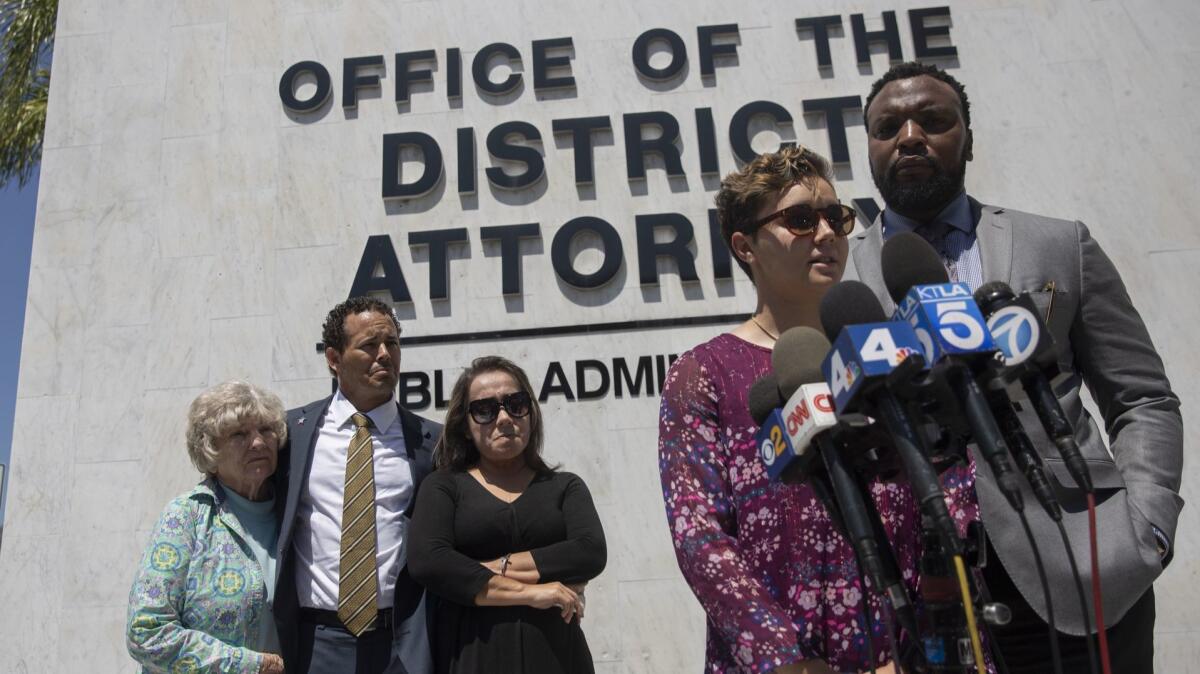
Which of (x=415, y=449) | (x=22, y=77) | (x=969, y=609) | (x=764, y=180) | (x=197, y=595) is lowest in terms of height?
(x=197, y=595)

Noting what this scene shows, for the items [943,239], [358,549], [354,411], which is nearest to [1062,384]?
[943,239]

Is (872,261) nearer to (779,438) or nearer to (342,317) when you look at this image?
(779,438)

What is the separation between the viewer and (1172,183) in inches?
217

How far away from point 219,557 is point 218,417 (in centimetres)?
46

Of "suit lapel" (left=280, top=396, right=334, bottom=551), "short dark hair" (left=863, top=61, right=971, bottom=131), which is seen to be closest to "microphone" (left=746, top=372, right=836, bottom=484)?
"short dark hair" (left=863, top=61, right=971, bottom=131)

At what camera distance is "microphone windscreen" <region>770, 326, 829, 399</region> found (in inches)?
56.7

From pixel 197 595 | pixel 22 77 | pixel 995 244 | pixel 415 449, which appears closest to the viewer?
pixel 995 244

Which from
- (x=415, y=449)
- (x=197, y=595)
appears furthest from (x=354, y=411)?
(x=197, y=595)

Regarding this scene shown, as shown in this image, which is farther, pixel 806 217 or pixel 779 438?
pixel 806 217

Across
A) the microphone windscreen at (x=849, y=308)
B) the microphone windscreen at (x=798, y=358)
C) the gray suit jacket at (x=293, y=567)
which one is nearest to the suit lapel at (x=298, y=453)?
the gray suit jacket at (x=293, y=567)

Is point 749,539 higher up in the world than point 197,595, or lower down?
higher up

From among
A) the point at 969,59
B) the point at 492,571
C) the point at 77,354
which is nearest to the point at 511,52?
the point at 969,59

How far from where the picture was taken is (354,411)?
135 inches

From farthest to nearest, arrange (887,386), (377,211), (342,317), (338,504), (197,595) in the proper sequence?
1. (377,211)
2. (342,317)
3. (338,504)
4. (197,595)
5. (887,386)
